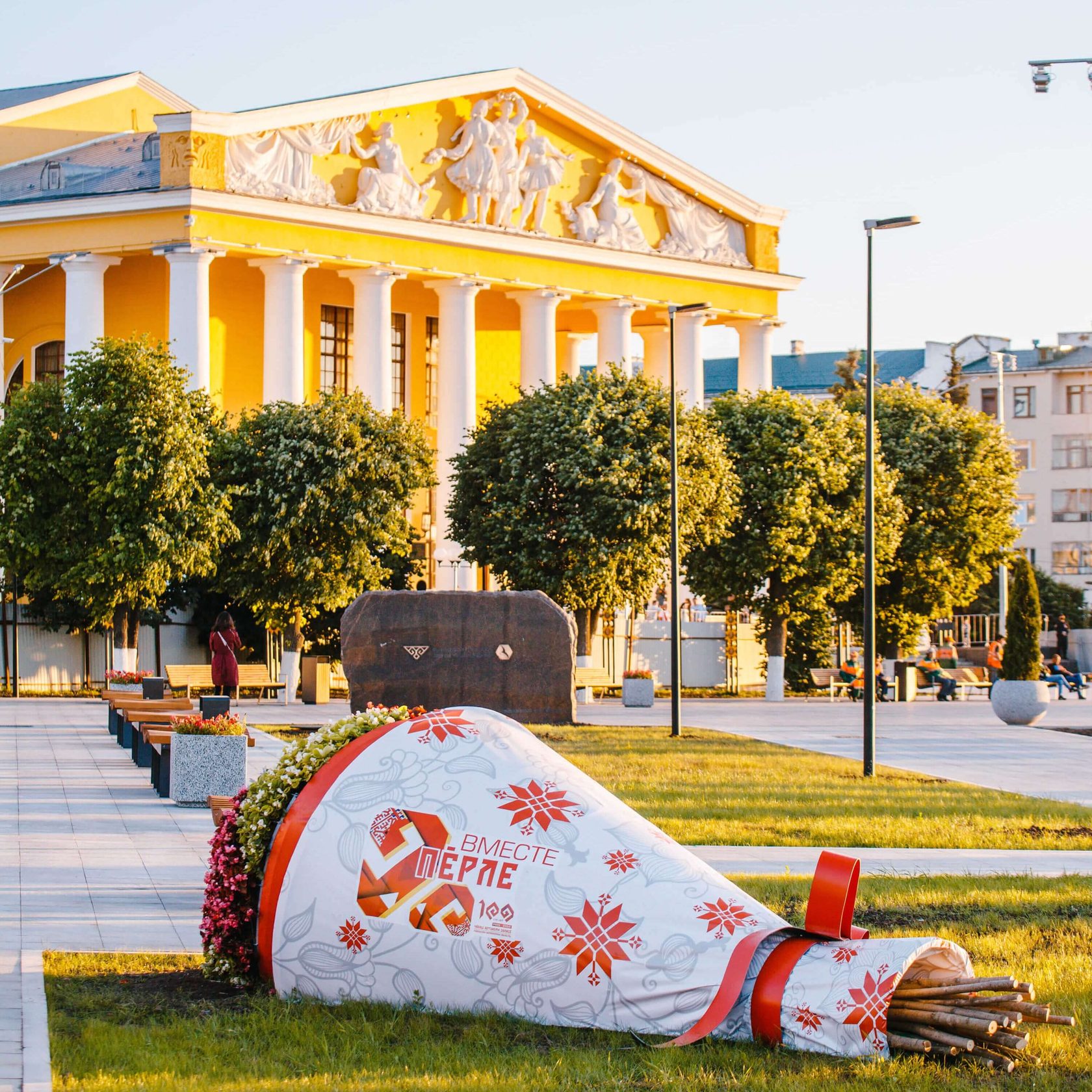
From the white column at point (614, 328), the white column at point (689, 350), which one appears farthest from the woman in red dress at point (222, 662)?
the white column at point (689, 350)

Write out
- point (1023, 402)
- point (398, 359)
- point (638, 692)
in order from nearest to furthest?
point (638, 692)
point (398, 359)
point (1023, 402)

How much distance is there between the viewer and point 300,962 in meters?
8.87

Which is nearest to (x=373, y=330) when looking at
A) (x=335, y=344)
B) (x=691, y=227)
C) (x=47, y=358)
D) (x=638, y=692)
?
(x=335, y=344)

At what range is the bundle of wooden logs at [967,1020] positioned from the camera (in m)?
7.68

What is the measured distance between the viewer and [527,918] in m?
8.29

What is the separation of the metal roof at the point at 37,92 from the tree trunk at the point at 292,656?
23.9 m

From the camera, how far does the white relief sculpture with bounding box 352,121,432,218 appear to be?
50.2 meters

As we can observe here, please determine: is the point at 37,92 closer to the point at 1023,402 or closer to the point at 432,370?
the point at 432,370

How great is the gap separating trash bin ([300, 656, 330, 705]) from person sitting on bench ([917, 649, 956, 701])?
16.2 m

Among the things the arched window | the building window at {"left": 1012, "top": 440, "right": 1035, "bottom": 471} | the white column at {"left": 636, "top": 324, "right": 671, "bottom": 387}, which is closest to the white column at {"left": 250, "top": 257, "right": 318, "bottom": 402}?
the arched window

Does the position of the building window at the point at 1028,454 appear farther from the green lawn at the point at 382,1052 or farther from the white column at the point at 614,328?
the green lawn at the point at 382,1052

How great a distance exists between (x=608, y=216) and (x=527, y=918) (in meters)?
48.7

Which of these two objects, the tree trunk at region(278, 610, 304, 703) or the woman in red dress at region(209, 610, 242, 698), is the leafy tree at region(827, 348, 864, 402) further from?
the woman in red dress at region(209, 610, 242, 698)

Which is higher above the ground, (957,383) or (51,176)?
(51,176)
